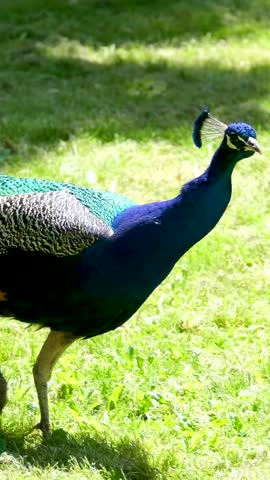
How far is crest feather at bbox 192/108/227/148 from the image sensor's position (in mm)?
3254

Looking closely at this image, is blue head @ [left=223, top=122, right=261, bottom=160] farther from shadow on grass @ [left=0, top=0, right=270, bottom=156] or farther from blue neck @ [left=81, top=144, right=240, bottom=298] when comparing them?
shadow on grass @ [left=0, top=0, right=270, bottom=156]

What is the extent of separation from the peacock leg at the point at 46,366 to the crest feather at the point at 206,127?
0.80 metres

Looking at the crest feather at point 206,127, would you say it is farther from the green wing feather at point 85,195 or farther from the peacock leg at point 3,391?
the peacock leg at point 3,391

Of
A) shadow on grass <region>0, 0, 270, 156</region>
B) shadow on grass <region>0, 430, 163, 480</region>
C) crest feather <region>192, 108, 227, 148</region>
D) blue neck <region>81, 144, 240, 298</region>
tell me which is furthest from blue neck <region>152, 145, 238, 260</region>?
shadow on grass <region>0, 0, 270, 156</region>

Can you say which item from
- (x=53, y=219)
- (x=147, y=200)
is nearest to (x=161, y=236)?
(x=53, y=219)

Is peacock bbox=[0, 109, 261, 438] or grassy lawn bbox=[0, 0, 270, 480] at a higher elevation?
peacock bbox=[0, 109, 261, 438]

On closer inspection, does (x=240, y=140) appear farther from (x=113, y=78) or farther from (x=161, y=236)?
(x=113, y=78)

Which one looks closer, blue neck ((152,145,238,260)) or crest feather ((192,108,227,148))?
blue neck ((152,145,238,260))

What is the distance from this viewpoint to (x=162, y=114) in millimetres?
6859

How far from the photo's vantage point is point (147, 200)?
5.51 metres

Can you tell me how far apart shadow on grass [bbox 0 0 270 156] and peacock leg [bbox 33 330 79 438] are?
9.60ft

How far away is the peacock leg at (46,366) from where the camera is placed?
3355 mm

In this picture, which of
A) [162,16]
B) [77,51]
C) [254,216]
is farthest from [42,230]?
[162,16]


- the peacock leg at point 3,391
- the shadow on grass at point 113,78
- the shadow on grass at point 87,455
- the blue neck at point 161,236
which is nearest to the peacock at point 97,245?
the blue neck at point 161,236
